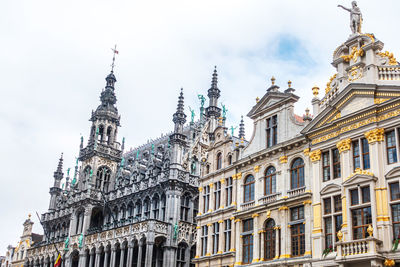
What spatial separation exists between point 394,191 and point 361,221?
7.90 feet

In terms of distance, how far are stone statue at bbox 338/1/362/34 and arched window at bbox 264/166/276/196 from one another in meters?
10.7

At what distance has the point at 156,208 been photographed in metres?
49.4

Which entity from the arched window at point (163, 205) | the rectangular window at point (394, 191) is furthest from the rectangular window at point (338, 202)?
the arched window at point (163, 205)

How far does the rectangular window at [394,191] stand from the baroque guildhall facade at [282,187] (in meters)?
0.06

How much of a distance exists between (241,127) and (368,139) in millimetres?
30559

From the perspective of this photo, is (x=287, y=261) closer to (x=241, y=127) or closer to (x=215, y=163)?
(x=215, y=163)

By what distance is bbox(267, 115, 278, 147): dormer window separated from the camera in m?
35.0

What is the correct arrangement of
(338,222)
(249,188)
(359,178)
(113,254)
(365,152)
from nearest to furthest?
1. (359,178)
2. (365,152)
3. (338,222)
4. (249,188)
5. (113,254)

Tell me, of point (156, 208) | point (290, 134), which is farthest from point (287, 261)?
point (156, 208)

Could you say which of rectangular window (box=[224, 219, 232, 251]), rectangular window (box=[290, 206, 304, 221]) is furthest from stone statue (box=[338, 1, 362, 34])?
rectangular window (box=[224, 219, 232, 251])

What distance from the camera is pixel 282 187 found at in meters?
32.8

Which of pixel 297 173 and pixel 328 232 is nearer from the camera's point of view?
pixel 328 232

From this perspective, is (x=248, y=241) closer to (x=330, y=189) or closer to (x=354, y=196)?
(x=330, y=189)

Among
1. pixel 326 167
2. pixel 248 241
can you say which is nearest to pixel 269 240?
pixel 248 241
